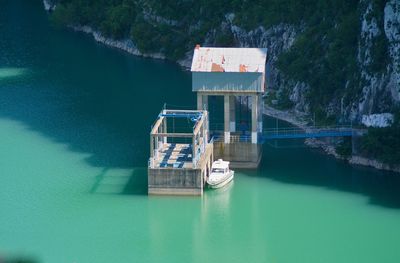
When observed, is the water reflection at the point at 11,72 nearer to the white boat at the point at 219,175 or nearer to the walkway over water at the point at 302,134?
the walkway over water at the point at 302,134

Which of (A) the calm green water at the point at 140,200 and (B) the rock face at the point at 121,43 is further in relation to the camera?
(B) the rock face at the point at 121,43

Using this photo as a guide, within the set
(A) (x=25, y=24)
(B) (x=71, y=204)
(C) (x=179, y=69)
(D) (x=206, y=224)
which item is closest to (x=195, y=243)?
(D) (x=206, y=224)

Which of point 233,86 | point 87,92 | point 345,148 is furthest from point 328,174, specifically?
point 87,92

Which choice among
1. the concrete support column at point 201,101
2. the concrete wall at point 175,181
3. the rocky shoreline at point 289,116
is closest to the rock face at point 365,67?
the rocky shoreline at point 289,116

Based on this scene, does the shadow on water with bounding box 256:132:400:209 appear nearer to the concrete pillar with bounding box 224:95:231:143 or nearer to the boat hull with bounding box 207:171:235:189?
the boat hull with bounding box 207:171:235:189

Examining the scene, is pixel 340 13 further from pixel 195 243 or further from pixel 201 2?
pixel 195 243

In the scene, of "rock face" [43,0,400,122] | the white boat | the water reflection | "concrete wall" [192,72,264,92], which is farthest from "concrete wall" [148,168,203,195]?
the water reflection

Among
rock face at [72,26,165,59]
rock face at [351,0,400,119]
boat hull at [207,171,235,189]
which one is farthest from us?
Result: rock face at [72,26,165,59]
